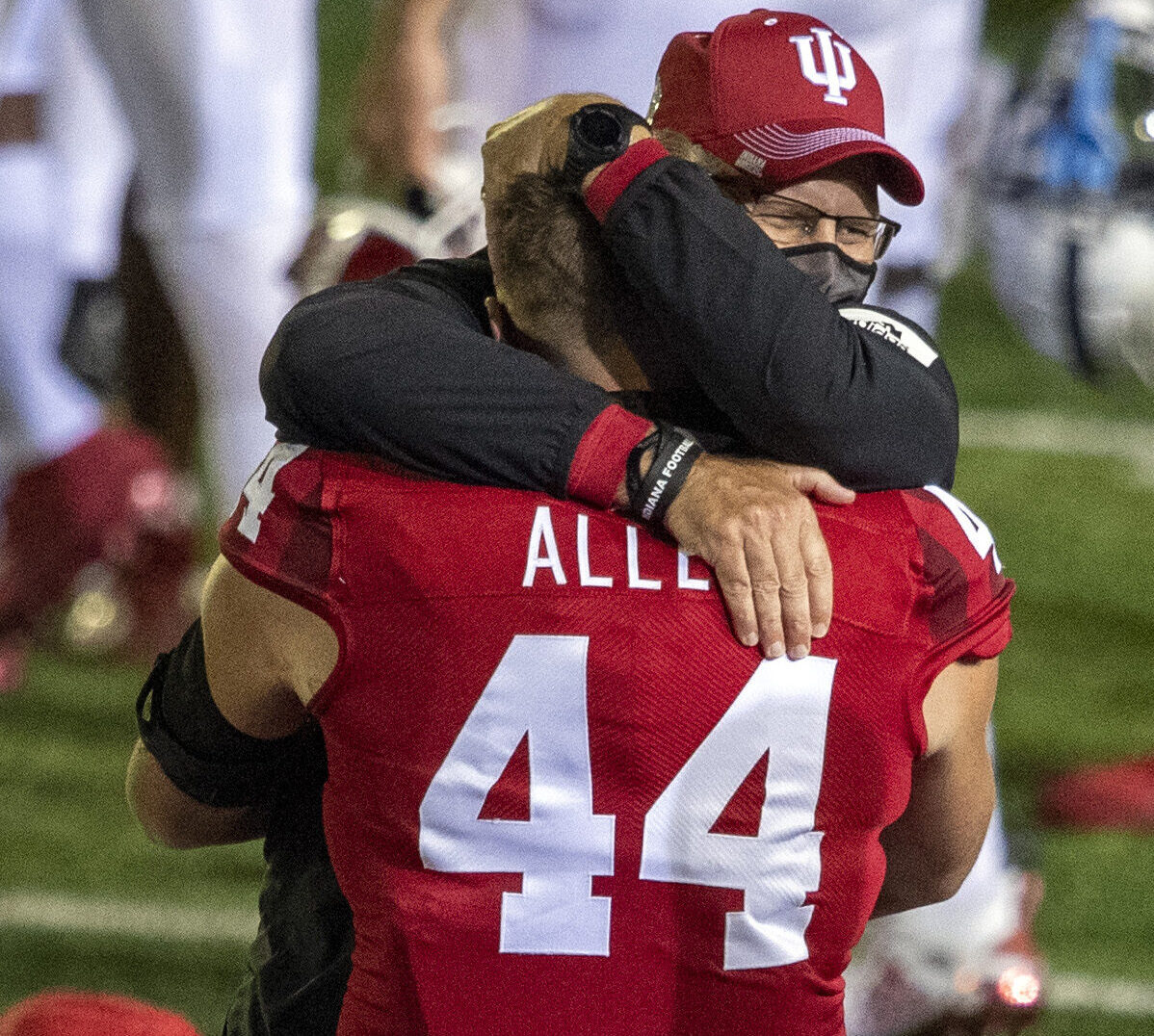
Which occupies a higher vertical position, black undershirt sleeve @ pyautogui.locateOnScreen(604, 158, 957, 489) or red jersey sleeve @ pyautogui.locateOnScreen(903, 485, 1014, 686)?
black undershirt sleeve @ pyautogui.locateOnScreen(604, 158, 957, 489)

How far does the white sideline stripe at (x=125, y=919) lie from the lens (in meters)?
3.26

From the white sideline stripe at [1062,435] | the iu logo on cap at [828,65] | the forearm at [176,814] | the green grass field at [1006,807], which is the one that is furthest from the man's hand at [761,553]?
the white sideline stripe at [1062,435]

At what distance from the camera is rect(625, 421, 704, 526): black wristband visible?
1437 mm

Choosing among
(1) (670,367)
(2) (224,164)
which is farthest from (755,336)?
(2) (224,164)

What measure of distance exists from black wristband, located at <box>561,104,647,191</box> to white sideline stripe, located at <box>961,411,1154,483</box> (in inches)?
214

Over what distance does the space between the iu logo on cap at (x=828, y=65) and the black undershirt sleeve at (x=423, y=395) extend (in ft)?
1.21

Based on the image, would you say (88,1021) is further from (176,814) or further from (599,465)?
(599,465)

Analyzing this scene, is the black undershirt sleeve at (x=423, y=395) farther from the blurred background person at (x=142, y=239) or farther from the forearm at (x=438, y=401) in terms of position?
the blurred background person at (x=142, y=239)

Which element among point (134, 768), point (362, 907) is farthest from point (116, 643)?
point (362, 907)

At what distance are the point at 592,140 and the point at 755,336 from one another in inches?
7.7

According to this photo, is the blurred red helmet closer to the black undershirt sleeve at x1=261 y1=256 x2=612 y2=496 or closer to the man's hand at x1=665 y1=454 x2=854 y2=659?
the black undershirt sleeve at x1=261 y1=256 x2=612 y2=496

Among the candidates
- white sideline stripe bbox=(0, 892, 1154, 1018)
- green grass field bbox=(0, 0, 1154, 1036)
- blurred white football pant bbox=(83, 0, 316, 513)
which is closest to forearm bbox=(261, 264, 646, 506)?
green grass field bbox=(0, 0, 1154, 1036)

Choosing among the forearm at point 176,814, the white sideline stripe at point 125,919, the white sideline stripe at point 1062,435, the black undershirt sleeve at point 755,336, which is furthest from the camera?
the white sideline stripe at point 1062,435

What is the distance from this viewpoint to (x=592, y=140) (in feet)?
4.70
